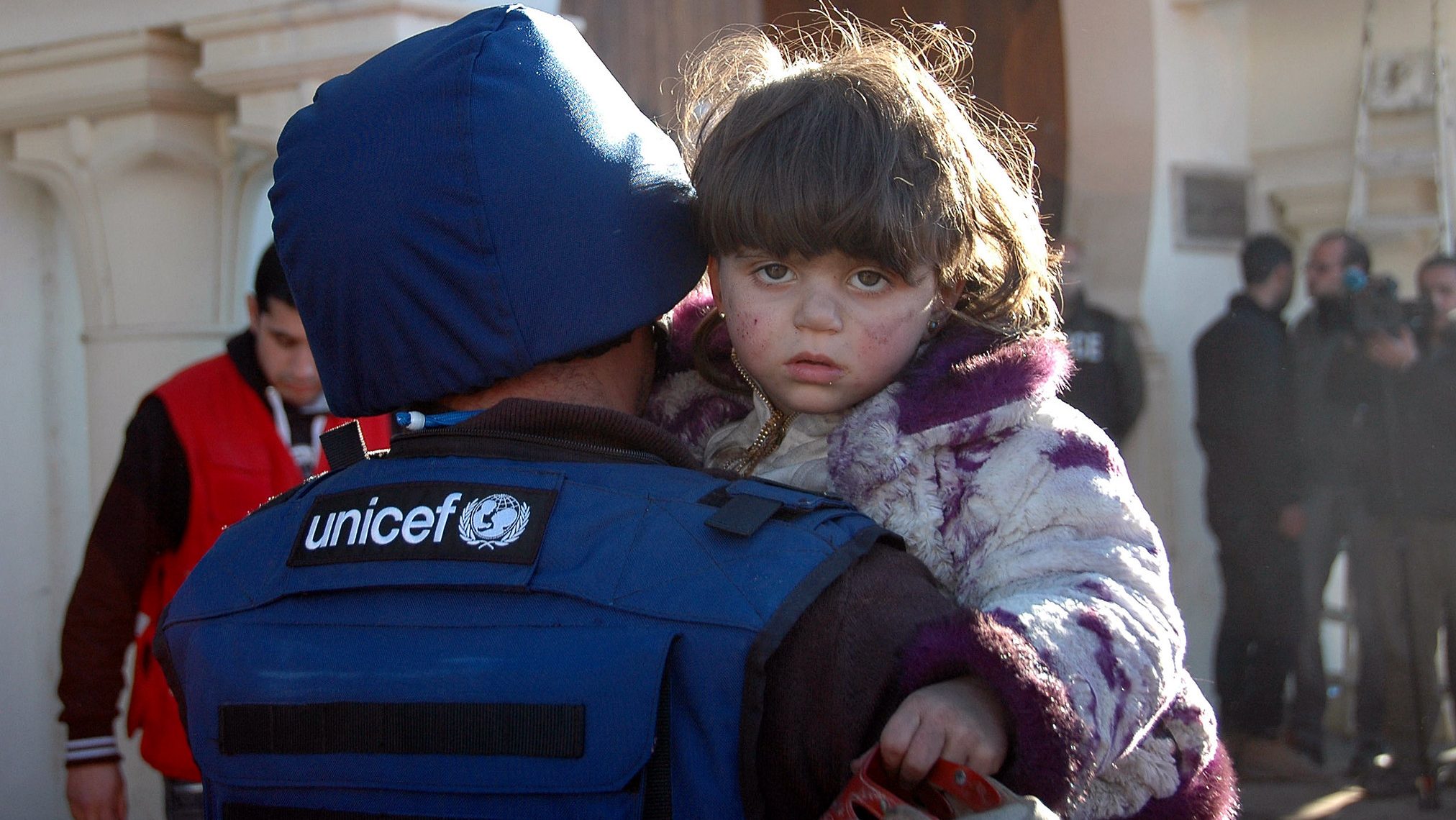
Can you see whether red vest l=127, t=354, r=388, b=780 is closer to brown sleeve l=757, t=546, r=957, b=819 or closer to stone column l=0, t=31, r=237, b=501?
stone column l=0, t=31, r=237, b=501

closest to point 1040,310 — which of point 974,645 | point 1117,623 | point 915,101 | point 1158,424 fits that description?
point 915,101

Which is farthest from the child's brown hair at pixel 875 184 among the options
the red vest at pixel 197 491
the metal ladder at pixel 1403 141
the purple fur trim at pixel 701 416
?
the metal ladder at pixel 1403 141

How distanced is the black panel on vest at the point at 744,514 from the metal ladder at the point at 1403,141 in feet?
17.4

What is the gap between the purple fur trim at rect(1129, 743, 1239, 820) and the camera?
1296mm

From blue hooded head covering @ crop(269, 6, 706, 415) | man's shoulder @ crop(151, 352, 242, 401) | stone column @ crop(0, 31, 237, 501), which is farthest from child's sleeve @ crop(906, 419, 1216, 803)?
stone column @ crop(0, 31, 237, 501)

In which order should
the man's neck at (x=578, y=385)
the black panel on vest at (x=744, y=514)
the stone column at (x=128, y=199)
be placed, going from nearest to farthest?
1. the black panel on vest at (x=744, y=514)
2. the man's neck at (x=578, y=385)
3. the stone column at (x=128, y=199)

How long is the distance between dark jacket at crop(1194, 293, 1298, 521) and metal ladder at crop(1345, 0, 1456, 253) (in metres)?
1.15

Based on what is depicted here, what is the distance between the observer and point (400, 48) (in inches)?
52.3

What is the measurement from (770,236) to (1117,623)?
527 mm

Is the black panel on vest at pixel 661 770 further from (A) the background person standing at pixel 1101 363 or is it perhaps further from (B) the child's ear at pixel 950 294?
(A) the background person standing at pixel 1101 363

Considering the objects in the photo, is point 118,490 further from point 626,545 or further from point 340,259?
point 626,545

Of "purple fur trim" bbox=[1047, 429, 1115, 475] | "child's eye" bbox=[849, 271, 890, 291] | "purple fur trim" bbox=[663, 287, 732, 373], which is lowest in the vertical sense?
"purple fur trim" bbox=[1047, 429, 1115, 475]

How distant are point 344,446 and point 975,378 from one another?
0.65 meters

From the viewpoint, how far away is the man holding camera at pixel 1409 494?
4645 mm
